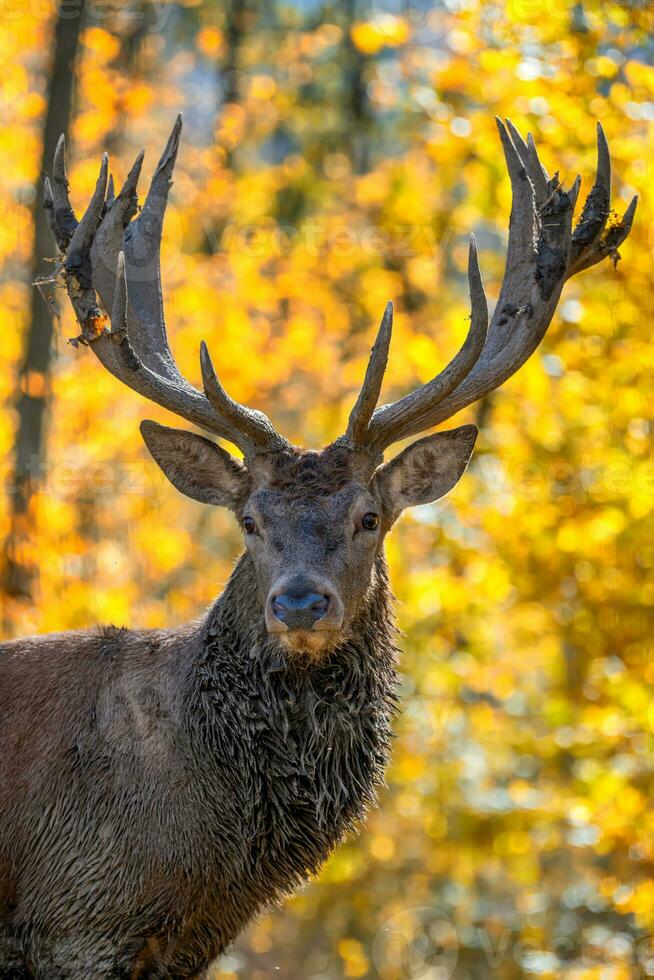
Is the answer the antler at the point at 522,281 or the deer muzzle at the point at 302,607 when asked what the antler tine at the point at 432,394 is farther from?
the deer muzzle at the point at 302,607

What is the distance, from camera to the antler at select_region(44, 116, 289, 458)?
5.75 m

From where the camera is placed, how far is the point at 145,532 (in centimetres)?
1411

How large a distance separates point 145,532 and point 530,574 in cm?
538

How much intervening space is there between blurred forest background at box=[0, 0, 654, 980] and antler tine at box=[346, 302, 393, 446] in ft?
8.29

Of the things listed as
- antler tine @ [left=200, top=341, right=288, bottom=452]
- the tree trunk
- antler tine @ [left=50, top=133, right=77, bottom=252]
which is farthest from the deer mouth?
the tree trunk

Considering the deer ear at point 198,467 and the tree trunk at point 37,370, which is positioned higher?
the tree trunk at point 37,370

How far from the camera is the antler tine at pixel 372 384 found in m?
5.40

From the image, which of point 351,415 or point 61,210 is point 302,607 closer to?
point 351,415

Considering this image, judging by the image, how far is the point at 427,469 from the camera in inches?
243

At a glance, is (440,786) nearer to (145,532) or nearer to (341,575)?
(145,532)
